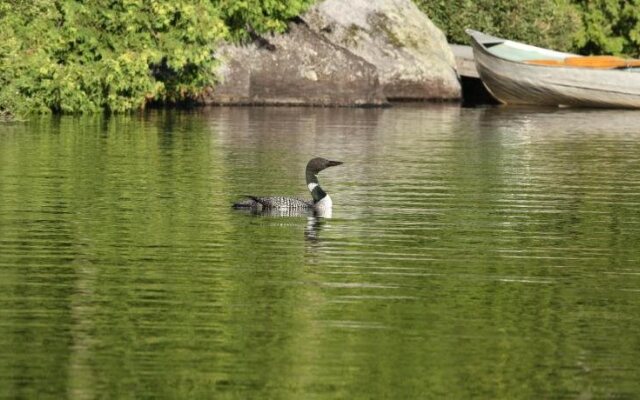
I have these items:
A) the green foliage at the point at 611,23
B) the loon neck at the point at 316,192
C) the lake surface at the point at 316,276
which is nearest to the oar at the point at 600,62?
the green foliage at the point at 611,23

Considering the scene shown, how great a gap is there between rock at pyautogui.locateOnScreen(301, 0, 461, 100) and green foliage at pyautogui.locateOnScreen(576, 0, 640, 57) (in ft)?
27.6

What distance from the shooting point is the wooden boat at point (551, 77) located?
51.3 m

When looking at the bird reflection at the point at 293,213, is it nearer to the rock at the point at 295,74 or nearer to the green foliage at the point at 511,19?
the rock at the point at 295,74

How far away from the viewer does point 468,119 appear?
1729 inches

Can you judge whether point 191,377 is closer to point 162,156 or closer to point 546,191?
point 546,191

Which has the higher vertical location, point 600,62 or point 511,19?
point 511,19

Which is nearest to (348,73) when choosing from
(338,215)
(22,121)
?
(22,121)

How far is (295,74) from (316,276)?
1213 inches

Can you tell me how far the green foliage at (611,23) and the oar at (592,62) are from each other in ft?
16.3

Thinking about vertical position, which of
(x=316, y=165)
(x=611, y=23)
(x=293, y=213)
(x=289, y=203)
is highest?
(x=611, y=23)

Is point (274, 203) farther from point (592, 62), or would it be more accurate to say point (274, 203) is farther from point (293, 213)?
point (592, 62)

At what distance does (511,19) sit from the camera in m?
56.2

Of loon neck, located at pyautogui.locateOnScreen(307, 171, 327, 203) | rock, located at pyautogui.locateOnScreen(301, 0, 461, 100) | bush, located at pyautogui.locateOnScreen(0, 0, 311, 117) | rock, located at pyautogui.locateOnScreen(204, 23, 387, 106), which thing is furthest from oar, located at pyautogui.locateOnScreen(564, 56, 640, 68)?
loon neck, located at pyautogui.locateOnScreen(307, 171, 327, 203)

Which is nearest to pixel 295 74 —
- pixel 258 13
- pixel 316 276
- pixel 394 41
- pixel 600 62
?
pixel 258 13
